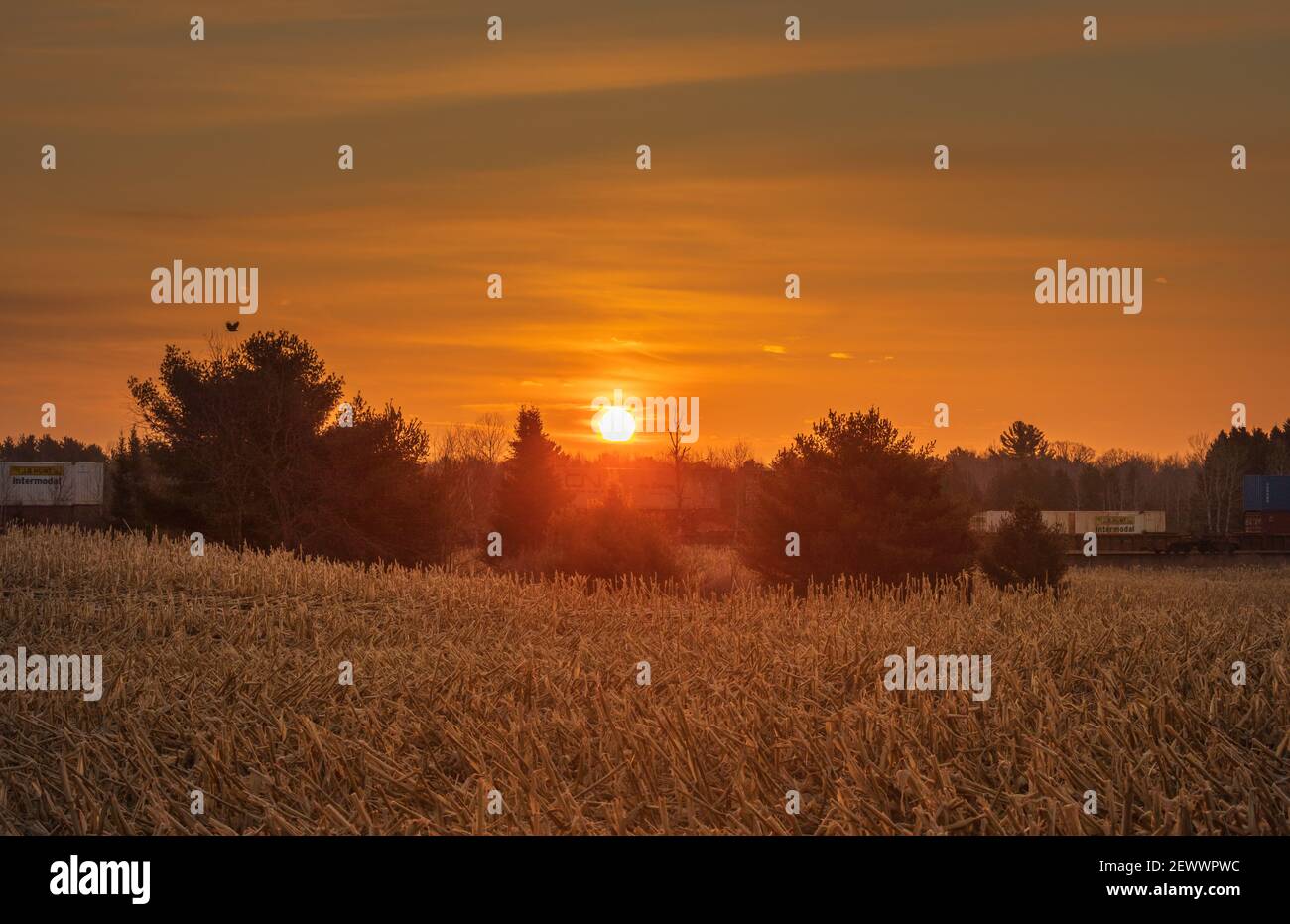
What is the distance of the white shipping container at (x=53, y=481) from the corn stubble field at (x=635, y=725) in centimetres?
7249

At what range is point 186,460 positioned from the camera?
46.9 meters

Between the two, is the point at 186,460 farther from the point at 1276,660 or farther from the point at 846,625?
the point at 1276,660

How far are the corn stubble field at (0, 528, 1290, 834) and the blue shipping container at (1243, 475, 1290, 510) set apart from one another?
240 ft

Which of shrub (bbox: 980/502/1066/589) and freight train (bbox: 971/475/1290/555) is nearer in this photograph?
shrub (bbox: 980/502/1066/589)

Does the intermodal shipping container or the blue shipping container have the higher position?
the blue shipping container

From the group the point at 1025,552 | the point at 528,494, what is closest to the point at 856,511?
the point at 1025,552

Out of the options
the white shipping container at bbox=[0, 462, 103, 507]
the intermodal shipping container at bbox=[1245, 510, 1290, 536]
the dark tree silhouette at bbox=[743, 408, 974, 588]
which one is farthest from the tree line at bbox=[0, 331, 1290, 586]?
the intermodal shipping container at bbox=[1245, 510, 1290, 536]

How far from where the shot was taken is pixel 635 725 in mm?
10289

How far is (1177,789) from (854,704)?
3.33m

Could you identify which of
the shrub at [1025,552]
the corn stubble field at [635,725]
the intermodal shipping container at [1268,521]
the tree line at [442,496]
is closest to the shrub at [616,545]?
the tree line at [442,496]

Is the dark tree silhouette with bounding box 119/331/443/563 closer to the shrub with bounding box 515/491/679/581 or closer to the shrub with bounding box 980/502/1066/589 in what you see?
the shrub with bounding box 515/491/679/581

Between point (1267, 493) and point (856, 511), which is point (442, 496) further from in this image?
point (1267, 493)

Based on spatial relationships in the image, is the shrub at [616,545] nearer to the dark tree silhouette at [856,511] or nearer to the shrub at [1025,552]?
the dark tree silhouette at [856,511]

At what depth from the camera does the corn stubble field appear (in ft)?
26.4
